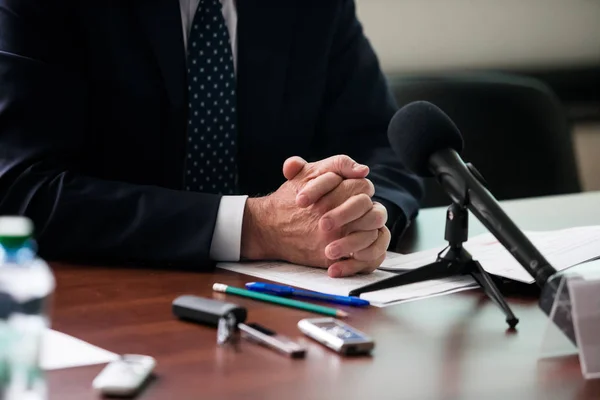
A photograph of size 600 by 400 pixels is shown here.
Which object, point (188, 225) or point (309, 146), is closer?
point (188, 225)

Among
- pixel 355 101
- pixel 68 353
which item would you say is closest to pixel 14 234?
pixel 68 353

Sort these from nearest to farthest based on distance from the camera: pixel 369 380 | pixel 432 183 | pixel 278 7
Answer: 1. pixel 369 380
2. pixel 278 7
3. pixel 432 183

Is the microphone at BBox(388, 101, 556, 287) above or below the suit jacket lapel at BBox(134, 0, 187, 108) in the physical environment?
below

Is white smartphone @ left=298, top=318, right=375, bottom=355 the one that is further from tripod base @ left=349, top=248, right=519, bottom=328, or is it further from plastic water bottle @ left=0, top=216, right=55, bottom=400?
plastic water bottle @ left=0, top=216, right=55, bottom=400

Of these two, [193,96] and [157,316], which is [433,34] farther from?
[157,316]

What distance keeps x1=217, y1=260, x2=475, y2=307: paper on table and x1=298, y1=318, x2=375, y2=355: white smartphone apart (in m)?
0.15

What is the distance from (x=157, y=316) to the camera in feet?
3.83

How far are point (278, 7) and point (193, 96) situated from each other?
26 cm

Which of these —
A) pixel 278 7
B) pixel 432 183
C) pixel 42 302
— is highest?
pixel 278 7

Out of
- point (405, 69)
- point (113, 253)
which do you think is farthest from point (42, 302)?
point (405, 69)

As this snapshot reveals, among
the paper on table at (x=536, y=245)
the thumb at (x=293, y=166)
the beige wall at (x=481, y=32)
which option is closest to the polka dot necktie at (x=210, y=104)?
the thumb at (x=293, y=166)

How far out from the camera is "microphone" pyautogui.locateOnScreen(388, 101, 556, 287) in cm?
112

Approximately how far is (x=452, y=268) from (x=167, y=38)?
72 cm

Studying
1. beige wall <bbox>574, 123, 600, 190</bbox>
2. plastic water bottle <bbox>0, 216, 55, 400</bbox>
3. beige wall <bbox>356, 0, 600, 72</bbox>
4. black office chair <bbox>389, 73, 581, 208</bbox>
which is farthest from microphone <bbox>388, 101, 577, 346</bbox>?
beige wall <bbox>574, 123, 600, 190</bbox>
